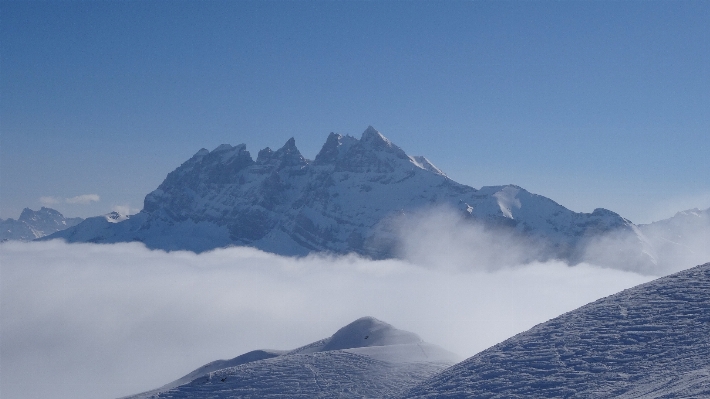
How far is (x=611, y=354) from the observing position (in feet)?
105

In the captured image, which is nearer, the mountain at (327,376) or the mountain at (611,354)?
the mountain at (611,354)

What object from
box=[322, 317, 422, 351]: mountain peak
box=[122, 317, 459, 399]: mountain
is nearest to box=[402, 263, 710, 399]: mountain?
box=[122, 317, 459, 399]: mountain

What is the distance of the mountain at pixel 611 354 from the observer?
94.5 ft

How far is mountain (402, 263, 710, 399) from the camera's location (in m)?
28.8

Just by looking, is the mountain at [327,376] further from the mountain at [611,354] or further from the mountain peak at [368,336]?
the mountain peak at [368,336]

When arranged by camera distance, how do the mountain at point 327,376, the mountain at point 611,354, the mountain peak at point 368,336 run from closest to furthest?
the mountain at point 611,354 < the mountain at point 327,376 < the mountain peak at point 368,336

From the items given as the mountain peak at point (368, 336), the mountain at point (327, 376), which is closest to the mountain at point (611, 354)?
the mountain at point (327, 376)

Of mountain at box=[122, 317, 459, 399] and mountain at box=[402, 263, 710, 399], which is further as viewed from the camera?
mountain at box=[122, 317, 459, 399]

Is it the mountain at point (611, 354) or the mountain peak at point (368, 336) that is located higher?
the mountain peak at point (368, 336)

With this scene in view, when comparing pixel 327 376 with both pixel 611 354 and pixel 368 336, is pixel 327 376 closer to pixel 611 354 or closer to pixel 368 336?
pixel 368 336

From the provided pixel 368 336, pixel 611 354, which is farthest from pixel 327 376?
pixel 611 354

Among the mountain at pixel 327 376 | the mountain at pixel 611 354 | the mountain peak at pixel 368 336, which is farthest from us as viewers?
the mountain peak at pixel 368 336

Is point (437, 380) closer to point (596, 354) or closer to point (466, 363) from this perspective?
point (466, 363)

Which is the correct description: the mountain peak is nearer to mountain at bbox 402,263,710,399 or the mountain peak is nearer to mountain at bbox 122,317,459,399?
mountain at bbox 122,317,459,399
